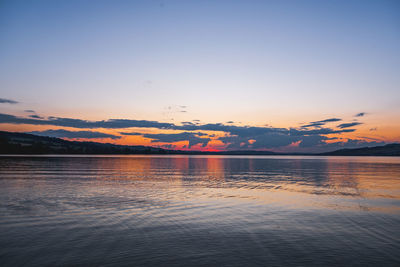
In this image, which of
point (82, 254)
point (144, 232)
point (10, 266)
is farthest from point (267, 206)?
point (10, 266)

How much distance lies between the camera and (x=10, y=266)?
34.3 feet

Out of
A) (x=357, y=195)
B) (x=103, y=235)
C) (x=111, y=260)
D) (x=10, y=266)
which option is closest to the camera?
(x=10, y=266)

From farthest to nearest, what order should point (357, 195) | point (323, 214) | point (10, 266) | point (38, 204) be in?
point (357, 195)
point (38, 204)
point (323, 214)
point (10, 266)

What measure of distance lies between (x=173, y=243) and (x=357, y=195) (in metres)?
25.0

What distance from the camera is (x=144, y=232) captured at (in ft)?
50.1

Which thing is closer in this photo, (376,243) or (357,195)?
(376,243)

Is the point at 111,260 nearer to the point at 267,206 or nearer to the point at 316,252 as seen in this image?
the point at 316,252

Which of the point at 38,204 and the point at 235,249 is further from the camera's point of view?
the point at 38,204

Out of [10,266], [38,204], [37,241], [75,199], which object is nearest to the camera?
[10,266]

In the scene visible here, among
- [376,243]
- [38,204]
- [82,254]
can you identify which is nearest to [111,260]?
[82,254]

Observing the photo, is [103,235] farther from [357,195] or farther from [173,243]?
[357,195]

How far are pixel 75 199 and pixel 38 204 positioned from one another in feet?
10.7

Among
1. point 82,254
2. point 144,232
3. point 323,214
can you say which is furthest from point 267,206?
point 82,254

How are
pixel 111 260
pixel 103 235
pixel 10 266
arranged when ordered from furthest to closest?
1. pixel 103 235
2. pixel 111 260
3. pixel 10 266
